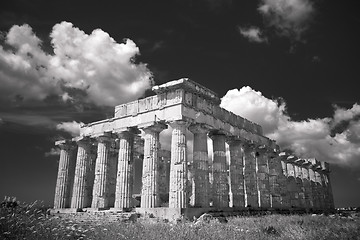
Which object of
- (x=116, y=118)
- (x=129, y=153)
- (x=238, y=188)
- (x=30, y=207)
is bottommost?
(x=30, y=207)

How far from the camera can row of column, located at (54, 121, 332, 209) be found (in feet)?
74.3

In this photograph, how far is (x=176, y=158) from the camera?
73.0 feet

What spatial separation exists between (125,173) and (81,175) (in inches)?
224

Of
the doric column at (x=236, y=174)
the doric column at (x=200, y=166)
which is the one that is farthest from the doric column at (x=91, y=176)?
the doric column at (x=236, y=174)

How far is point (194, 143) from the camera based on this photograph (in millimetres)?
25094

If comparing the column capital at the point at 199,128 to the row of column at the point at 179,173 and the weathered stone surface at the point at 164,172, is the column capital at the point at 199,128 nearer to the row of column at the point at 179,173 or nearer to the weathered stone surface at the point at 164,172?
the row of column at the point at 179,173

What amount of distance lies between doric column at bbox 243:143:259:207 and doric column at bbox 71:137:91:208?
15138mm

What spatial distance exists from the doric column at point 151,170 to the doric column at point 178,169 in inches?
60.1

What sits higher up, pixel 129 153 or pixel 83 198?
pixel 129 153

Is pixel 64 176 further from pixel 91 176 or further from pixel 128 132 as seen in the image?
pixel 128 132

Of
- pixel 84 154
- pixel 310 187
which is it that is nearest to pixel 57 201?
pixel 84 154

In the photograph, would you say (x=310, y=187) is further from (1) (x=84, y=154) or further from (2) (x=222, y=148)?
(1) (x=84, y=154)

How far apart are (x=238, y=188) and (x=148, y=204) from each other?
9.30 metres

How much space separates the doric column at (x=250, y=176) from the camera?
29266 mm
